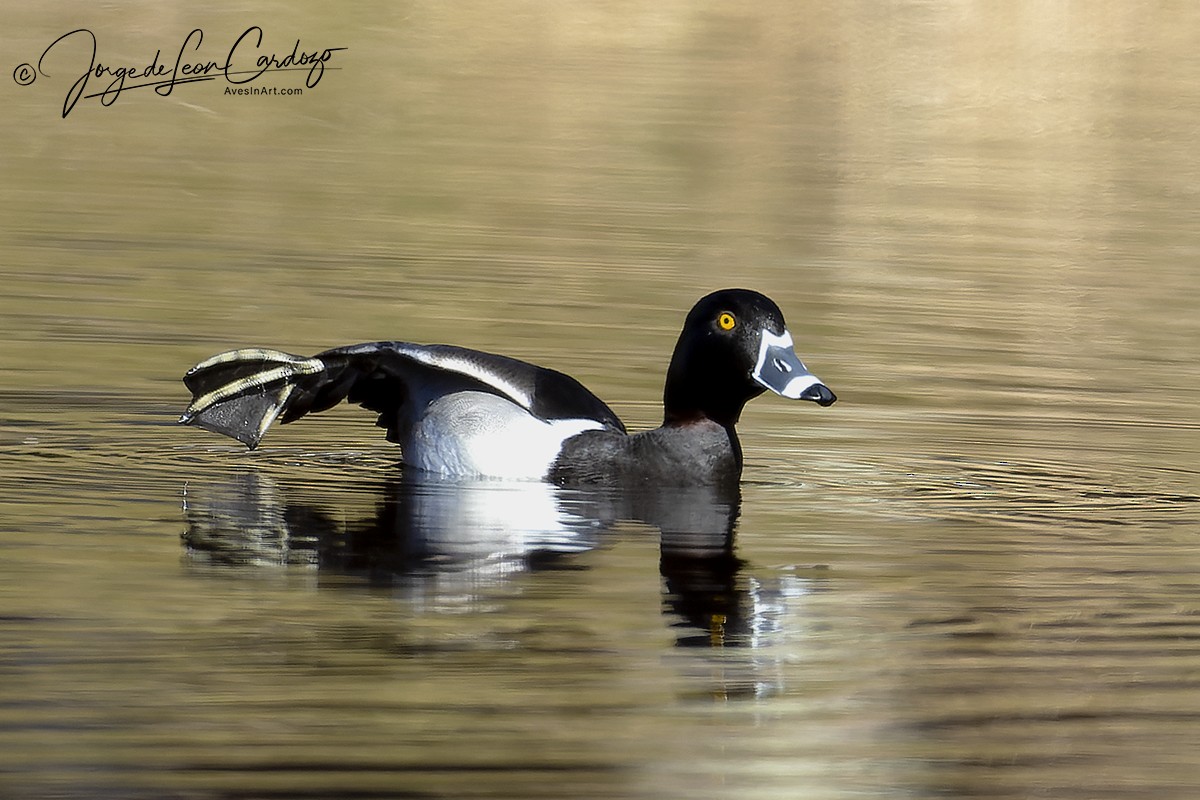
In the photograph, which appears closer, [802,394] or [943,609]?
[943,609]

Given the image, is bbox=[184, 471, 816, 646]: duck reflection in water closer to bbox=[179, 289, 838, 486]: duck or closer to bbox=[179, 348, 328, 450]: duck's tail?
bbox=[179, 289, 838, 486]: duck

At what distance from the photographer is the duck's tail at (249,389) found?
36.0 ft

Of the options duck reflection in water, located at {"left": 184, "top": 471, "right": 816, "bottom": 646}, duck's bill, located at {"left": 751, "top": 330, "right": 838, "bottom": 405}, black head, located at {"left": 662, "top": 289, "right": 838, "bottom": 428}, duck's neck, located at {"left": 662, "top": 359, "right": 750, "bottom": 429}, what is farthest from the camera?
duck's neck, located at {"left": 662, "top": 359, "right": 750, "bottom": 429}

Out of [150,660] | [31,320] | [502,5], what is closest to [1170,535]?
[150,660]

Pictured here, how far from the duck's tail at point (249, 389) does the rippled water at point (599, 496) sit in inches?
8.4

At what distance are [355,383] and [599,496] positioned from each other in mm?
1466

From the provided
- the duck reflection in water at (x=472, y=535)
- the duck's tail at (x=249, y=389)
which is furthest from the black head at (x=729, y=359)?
the duck's tail at (x=249, y=389)

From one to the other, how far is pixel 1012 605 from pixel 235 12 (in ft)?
94.9

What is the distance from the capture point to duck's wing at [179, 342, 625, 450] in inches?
423

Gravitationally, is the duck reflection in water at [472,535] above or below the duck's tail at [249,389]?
below

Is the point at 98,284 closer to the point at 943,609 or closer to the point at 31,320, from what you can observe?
the point at 31,320

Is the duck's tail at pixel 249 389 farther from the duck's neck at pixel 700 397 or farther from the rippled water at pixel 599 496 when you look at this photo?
the duck's neck at pixel 700 397

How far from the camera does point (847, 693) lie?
294 inches

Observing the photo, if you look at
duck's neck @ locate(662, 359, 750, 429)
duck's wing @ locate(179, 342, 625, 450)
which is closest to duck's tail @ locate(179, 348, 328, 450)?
A: duck's wing @ locate(179, 342, 625, 450)
